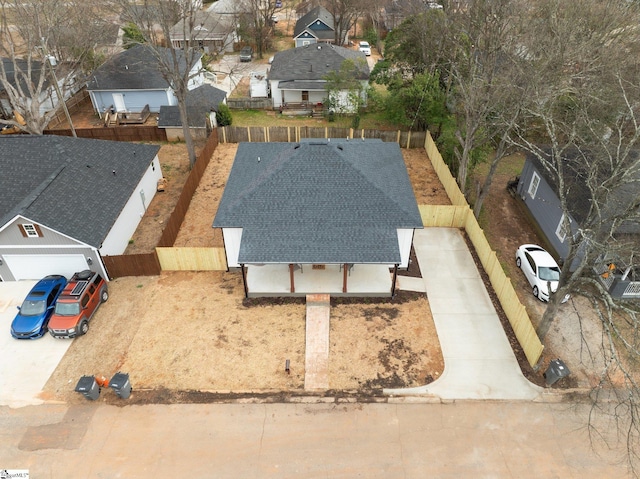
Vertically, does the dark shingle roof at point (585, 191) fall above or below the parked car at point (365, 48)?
above

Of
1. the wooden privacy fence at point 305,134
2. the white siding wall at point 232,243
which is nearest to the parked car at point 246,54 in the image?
the wooden privacy fence at point 305,134

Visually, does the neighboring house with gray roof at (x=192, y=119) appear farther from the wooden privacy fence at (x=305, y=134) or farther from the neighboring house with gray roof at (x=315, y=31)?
the neighboring house with gray roof at (x=315, y=31)

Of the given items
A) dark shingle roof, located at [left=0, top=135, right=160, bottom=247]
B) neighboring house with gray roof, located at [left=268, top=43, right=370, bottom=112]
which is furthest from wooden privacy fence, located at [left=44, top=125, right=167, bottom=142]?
neighboring house with gray roof, located at [left=268, top=43, right=370, bottom=112]

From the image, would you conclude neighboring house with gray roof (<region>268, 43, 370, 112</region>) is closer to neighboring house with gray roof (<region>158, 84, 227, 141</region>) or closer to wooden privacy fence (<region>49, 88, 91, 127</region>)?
neighboring house with gray roof (<region>158, 84, 227, 141</region>)

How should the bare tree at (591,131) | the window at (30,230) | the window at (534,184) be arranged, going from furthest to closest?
the window at (534,184) < the window at (30,230) < the bare tree at (591,131)

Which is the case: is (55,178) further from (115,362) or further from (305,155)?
(305,155)

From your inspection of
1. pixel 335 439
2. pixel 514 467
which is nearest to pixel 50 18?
pixel 335 439
